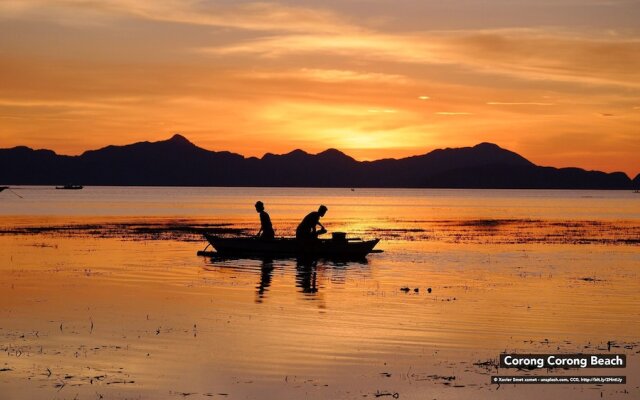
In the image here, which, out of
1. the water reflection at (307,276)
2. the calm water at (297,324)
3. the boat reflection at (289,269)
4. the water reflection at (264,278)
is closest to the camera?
the calm water at (297,324)

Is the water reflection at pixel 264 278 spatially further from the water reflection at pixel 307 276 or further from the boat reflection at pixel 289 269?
the water reflection at pixel 307 276

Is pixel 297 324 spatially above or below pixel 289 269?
below

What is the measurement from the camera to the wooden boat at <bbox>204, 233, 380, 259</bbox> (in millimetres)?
42562

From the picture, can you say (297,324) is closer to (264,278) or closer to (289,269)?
(264,278)

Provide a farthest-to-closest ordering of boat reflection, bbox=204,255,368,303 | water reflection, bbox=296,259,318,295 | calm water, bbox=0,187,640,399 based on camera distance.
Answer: boat reflection, bbox=204,255,368,303
water reflection, bbox=296,259,318,295
calm water, bbox=0,187,640,399

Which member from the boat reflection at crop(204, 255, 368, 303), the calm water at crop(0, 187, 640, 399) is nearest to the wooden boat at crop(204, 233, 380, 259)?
the boat reflection at crop(204, 255, 368, 303)

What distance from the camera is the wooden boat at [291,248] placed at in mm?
42562

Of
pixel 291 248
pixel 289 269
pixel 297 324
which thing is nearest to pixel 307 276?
pixel 289 269

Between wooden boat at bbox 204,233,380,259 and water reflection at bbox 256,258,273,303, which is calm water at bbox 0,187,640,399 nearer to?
water reflection at bbox 256,258,273,303

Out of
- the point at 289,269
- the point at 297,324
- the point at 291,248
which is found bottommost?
the point at 297,324

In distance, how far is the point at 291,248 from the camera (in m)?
42.7

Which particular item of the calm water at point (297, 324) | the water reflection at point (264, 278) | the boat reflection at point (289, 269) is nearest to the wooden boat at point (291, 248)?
the boat reflection at point (289, 269)

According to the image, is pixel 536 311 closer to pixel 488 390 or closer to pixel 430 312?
pixel 430 312

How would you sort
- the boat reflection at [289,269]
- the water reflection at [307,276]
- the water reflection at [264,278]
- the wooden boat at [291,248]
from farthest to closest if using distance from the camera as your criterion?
the wooden boat at [291,248], the boat reflection at [289,269], the water reflection at [307,276], the water reflection at [264,278]
